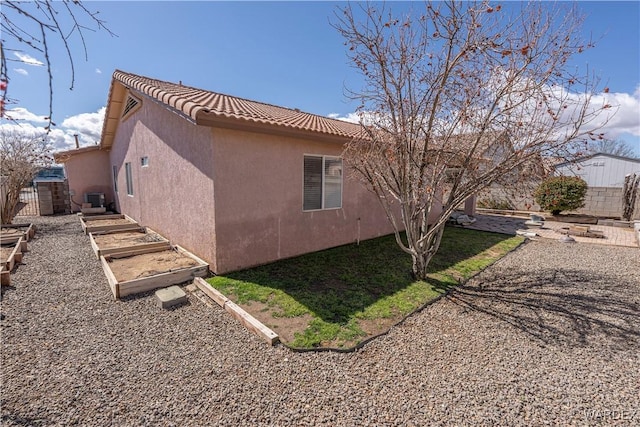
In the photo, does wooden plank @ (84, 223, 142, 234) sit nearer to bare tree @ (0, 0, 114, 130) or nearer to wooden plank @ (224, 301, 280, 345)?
wooden plank @ (224, 301, 280, 345)

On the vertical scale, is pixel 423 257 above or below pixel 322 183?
Result: below

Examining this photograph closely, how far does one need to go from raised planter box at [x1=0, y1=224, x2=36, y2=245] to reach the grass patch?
297 inches

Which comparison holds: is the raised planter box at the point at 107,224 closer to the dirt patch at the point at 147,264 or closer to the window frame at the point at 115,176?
the window frame at the point at 115,176

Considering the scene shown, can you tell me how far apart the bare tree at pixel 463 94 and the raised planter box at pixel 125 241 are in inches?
235

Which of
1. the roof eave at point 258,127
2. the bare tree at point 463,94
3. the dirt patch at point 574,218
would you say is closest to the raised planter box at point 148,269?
the roof eave at point 258,127

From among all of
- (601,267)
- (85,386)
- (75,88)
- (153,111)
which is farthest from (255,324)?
(601,267)

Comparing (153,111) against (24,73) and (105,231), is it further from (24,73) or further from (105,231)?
(24,73)

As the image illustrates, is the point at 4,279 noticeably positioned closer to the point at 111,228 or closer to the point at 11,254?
the point at 11,254

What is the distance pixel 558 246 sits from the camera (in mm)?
9031

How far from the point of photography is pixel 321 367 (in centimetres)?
321

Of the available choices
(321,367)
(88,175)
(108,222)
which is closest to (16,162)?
(88,175)

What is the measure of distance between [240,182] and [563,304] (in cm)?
647

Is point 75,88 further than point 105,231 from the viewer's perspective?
No

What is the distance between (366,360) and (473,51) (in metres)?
4.91
